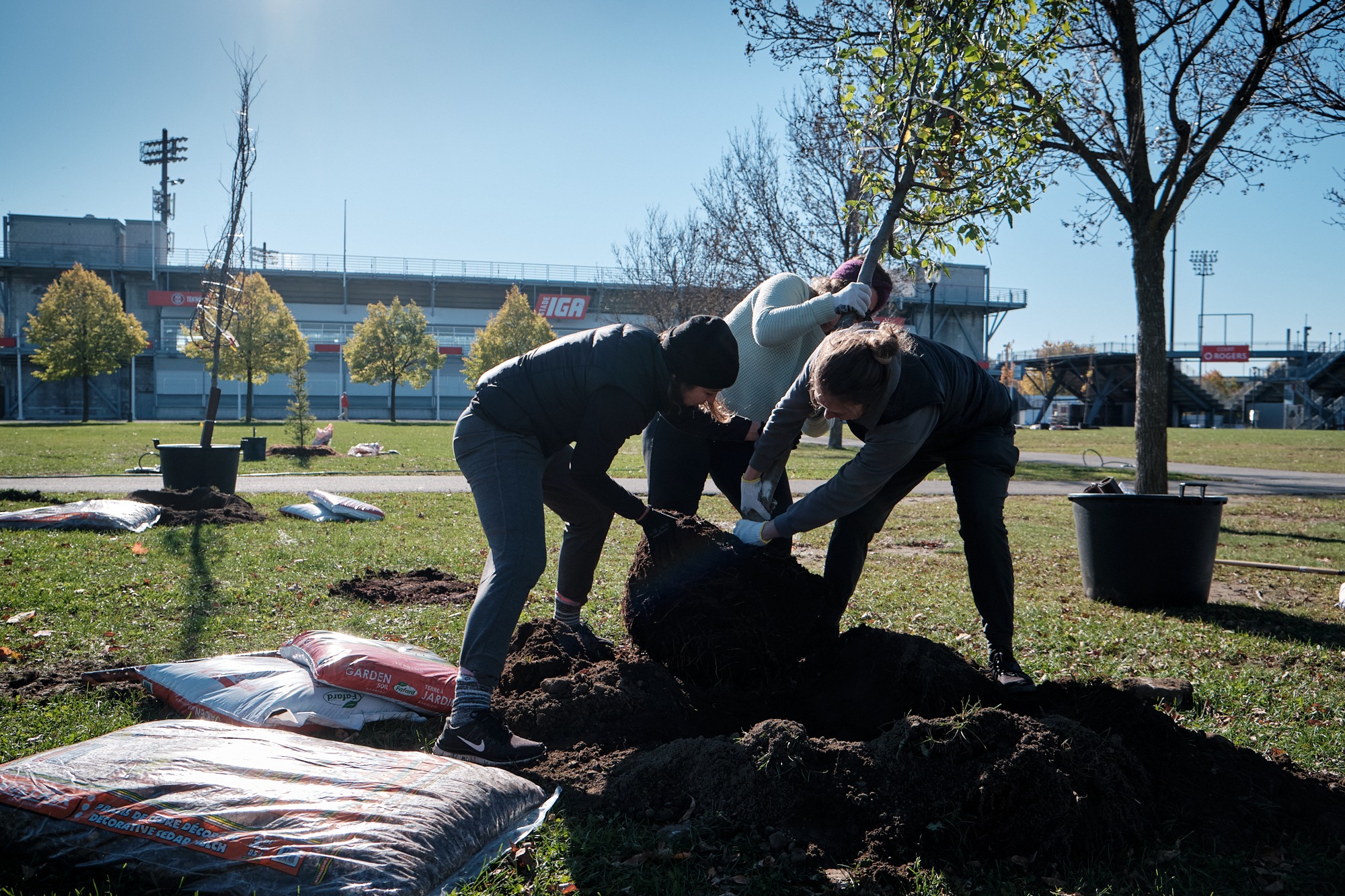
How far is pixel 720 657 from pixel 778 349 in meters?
1.56

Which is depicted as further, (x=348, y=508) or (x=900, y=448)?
(x=348, y=508)

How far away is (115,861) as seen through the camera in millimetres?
2080

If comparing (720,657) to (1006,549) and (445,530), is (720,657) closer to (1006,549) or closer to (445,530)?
(1006,549)

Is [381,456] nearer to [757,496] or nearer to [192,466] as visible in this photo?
[192,466]

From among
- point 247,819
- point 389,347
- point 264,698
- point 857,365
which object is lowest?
point 264,698

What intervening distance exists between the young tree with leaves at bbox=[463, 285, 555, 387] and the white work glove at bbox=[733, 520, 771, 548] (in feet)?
141

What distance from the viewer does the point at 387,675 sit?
10.5ft

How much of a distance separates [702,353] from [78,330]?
45078 mm

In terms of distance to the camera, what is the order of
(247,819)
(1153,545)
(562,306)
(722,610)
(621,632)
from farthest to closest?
(562,306) < (1153,545) < (621,632) < (722,610) < (247,819)

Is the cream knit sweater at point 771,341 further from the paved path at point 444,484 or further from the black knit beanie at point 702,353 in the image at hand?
Answer: the paved path at point 444,484

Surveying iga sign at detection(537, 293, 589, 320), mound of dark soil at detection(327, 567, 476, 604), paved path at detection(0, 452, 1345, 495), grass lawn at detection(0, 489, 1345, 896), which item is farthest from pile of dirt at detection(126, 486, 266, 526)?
iga sign at detection(537, 293, 589, 320)

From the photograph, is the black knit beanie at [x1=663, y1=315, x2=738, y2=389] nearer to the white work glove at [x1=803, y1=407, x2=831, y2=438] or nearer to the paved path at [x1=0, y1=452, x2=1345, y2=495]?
the white work glove at [x1=803, y1=407, x2=831, y2=438]

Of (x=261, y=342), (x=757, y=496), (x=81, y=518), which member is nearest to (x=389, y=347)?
(x=261, y=342)

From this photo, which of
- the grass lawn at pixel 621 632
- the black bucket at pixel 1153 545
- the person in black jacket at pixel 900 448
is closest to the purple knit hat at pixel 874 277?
the person in black jacket at pixel 900 448
